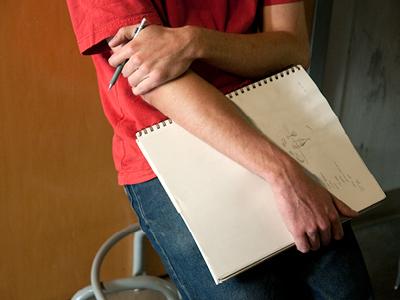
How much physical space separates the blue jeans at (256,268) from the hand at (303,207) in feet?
0.32

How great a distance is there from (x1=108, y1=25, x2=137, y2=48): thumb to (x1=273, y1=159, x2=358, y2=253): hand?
0.30m

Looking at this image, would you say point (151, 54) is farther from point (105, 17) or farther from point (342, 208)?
point (342, 208)

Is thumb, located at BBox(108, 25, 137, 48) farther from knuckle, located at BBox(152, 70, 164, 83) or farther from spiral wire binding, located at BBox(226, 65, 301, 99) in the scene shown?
spiral wire binding, located at BBox(226, 65, 301, 99)

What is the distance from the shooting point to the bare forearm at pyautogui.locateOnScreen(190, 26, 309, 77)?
28.3 inches

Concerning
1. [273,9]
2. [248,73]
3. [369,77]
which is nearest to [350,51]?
[369,77]

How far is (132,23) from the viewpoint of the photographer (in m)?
0.68

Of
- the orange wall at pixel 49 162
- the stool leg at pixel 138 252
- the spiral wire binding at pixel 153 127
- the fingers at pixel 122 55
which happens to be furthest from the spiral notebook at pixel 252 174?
the stool leg at pixel 138 252

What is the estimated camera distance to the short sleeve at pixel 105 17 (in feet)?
2.21

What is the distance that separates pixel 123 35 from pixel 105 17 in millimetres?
Answer: 34

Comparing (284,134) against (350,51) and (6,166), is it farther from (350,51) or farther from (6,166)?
(350,51)

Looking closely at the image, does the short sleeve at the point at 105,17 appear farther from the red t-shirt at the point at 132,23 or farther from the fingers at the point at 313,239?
the fingers at the point at 313,239

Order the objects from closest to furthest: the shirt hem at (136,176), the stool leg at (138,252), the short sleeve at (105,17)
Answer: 1. the short sleeve at (105,17)
2. the shirt hem at (136,176)
3. the stool leg at (138,252)

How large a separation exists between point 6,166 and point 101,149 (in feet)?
0.75

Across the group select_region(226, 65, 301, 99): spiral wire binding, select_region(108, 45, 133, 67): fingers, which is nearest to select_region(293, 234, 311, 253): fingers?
select_region(226, 65, 301, 99): spiral wire binding
